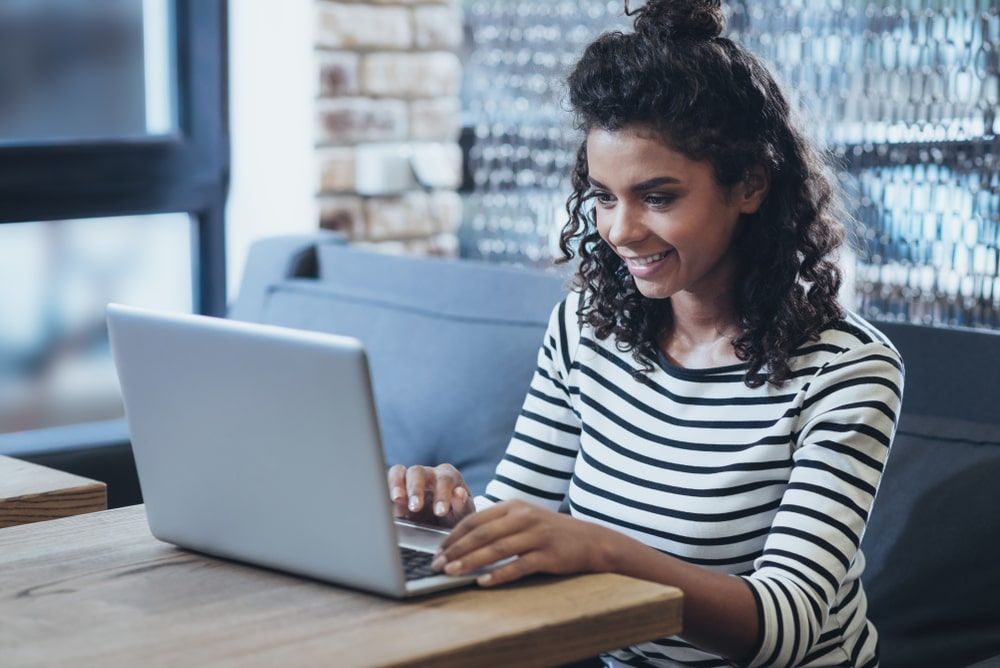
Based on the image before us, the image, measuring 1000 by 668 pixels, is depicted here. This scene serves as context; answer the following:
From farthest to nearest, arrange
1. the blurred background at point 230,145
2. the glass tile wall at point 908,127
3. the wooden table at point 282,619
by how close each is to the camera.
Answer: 1. the blurred background at point 230,145
2. the glass tile wall at point 908,127
3. the wooden table at point 282,619

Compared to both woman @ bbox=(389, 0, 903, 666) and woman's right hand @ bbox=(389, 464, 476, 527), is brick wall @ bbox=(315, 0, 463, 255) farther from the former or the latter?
woman's right hand @ bbox=(389, 464, 476, 527)

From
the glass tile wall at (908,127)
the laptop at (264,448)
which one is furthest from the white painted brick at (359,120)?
the laptop at (264,448)

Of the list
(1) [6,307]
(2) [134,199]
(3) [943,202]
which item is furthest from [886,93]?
(1) [6,307]

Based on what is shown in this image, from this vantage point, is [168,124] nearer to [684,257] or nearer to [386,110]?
[386,110]

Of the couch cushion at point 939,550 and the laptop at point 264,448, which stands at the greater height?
the laptop at point 264,448

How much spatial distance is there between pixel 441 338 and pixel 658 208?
745 millimetres

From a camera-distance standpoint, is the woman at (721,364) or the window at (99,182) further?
the window at (99,182)

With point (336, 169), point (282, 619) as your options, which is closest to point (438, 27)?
point (336, 169)

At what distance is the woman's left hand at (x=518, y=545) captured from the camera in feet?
3.22

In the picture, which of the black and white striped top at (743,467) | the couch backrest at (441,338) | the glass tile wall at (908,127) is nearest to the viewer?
the black and white striped top at (743,467)

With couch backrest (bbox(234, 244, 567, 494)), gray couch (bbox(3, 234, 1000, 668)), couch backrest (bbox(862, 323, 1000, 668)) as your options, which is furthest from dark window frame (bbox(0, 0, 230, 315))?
couch backrest (bbox(862, 323, 1000, 668))

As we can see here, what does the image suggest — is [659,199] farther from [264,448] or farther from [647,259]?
[264,448]

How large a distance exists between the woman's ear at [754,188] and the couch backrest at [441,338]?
22.1 inches

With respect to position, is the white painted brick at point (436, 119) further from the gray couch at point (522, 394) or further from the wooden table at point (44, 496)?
the wooden table at point (44, 496)
